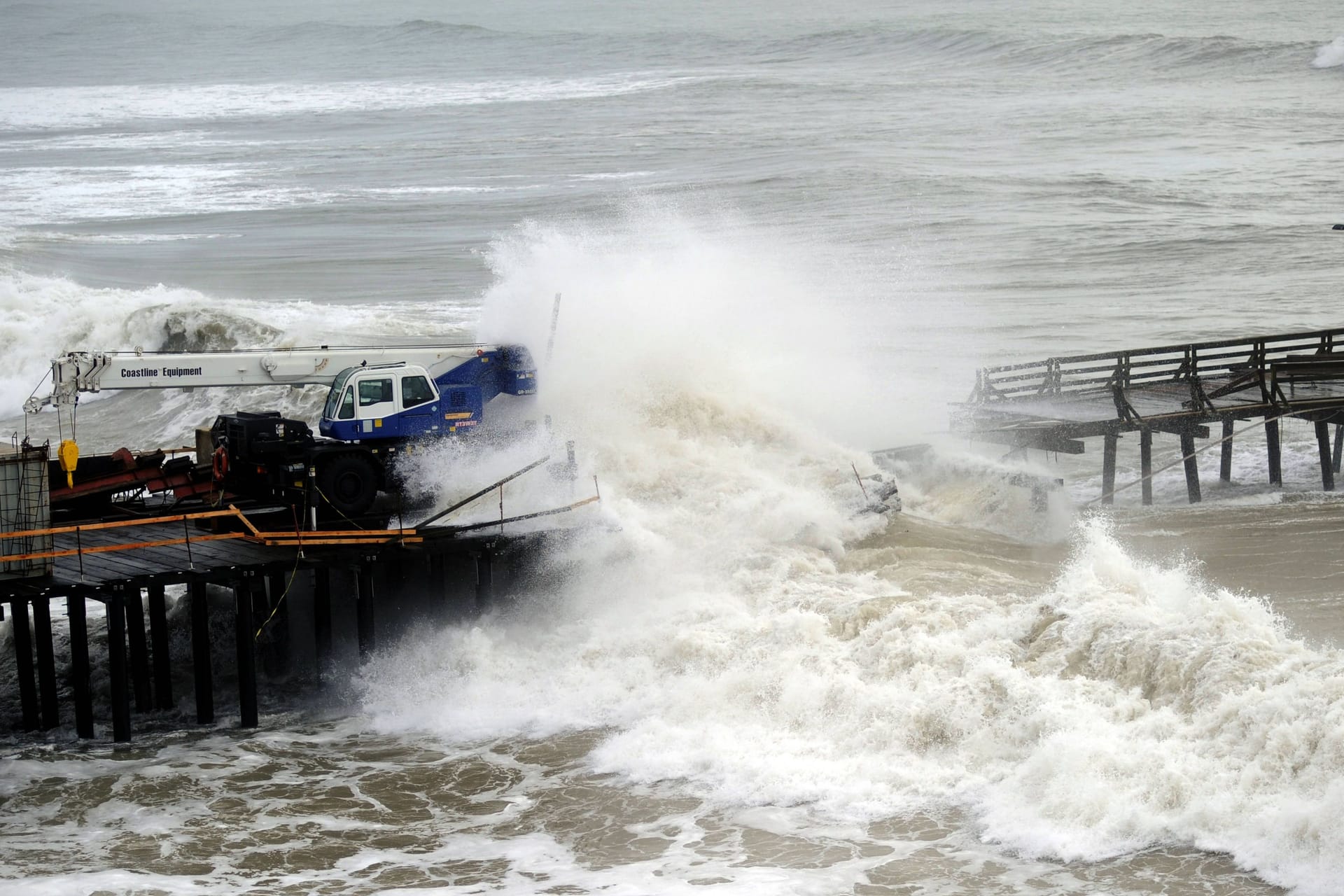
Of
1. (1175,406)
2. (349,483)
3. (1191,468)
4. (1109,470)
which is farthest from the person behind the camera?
(1175,406)

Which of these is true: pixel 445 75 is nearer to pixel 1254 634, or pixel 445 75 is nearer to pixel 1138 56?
pixel 1138 56

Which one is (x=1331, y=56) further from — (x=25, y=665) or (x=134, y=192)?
(x=25, y=665)

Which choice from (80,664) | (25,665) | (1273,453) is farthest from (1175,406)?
(25,665)

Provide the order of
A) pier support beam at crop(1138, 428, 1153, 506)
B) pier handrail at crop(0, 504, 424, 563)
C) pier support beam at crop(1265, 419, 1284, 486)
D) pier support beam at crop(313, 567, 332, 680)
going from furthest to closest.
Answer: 1. pier support beam at crop(1265, 419, 1284, 486)
2. pier support beam at crop(1138, 428, 1153, 506)
3. pier support beam at crop(313, 567, 332, 680)
4. pier handrail at crop(0, 504, 424, 563)

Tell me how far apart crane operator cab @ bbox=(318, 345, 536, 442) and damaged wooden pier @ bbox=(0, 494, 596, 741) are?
1.58 metres

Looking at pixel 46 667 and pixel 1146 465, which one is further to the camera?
pixel 1146 465

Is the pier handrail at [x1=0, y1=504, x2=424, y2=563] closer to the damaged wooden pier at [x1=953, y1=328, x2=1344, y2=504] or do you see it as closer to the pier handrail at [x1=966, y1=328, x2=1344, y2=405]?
the damaged wooden pier at [x1=953, y1=328, x2=1344, y2=504]

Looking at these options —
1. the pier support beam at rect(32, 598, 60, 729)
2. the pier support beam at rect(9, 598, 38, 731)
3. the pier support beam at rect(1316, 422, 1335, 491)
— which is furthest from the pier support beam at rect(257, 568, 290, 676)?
the pier support beam at rect(1316, 422, 1335, 491)

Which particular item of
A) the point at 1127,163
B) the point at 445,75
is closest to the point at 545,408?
the point at 1127,163

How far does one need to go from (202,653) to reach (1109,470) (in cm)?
1774

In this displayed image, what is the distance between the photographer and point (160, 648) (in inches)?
787

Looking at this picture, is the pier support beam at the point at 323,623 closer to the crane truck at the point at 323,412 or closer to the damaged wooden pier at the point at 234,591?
the damaged wooden pier at the point at 234,591

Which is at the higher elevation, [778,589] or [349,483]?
[349,483]

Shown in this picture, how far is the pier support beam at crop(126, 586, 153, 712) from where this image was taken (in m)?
19.4
